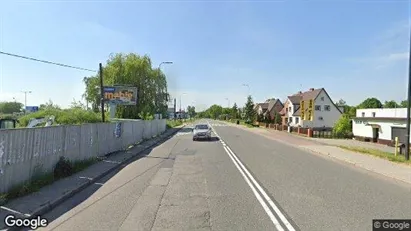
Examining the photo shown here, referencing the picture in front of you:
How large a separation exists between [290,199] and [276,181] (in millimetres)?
3023

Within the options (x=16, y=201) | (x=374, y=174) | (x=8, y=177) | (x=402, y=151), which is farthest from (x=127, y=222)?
(x=402, y=151)

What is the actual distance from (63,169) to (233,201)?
6.44 meters

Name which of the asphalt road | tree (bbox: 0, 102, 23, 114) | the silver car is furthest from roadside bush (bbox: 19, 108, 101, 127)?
tree (bbox: 0, 102, 23, 114)

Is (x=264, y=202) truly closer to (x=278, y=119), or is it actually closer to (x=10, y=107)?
(x=278, y=119)

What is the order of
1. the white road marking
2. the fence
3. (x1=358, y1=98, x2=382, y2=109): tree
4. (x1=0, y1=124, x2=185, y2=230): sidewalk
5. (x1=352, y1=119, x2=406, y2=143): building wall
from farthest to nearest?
(x1=358, y1=98, x2=382, y2=109): tree < (x1=352, y1=119, x2=406, y2=143): building wall < the fence < (x1=0, y1=124, x2=185, y2=230): sidewalk < the white road marking

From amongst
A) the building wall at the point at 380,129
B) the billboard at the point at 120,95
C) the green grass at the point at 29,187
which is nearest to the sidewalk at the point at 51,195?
the green grass at the point at 29,187

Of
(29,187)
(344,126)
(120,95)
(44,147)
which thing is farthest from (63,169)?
(344,126)

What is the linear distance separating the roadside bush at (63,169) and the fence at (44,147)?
176 millimetres

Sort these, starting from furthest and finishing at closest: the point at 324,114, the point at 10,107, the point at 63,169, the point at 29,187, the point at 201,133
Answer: the point at 10,107 < the point at 324,114 < the point at 201,133 < the point at 63,169 < the point at 29,187

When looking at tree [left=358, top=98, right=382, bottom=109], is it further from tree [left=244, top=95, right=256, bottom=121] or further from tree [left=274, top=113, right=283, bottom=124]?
tree [left=244, top=95, right=256, bottom=121]

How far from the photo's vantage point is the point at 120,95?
149ft

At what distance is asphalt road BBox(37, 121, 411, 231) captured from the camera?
24.2ft

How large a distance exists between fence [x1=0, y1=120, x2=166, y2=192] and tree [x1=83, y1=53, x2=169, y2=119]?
33.7 meters

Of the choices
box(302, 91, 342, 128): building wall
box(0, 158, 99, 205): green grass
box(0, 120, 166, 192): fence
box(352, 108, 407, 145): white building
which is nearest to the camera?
box(0, 158, 99, 205): green grass
